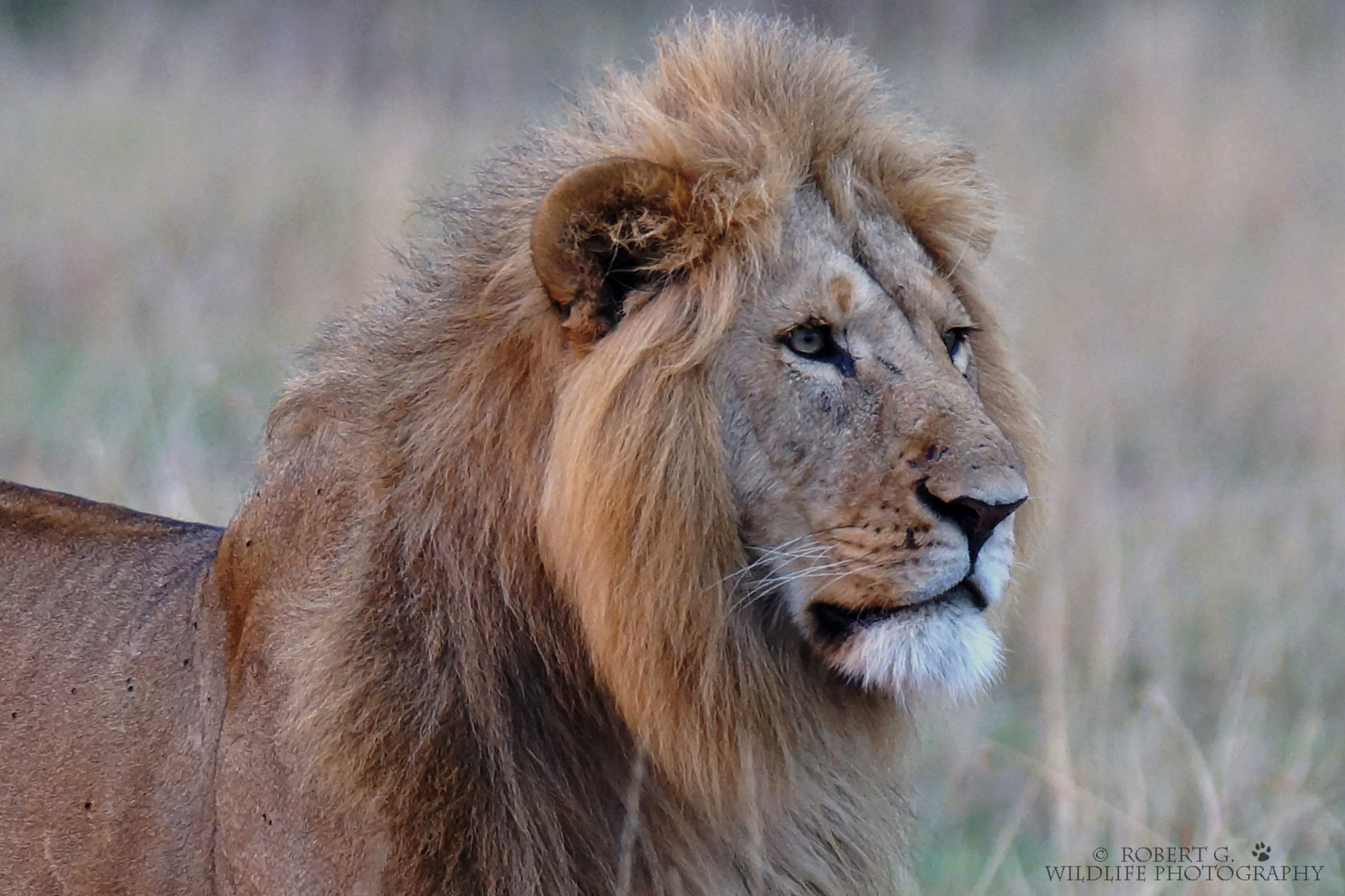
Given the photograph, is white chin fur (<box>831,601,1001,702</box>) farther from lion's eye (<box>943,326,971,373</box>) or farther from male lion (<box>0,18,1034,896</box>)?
lion's eye (<box>943,326,971,373</box>)

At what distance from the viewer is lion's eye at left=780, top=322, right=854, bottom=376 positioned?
265cm

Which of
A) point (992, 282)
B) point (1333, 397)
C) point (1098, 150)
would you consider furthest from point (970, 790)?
point (1098, 150)

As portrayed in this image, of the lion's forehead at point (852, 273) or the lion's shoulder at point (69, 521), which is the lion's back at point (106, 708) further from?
the lion's forehead at point (852, 273)

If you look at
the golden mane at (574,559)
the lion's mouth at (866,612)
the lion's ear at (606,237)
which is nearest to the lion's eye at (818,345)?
the golden mane at (574,559)

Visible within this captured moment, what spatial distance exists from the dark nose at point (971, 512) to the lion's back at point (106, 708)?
126 centimetres

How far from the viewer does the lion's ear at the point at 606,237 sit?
8.55 ft

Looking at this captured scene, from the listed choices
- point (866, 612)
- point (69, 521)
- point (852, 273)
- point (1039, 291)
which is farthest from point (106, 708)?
point (1039, 291)

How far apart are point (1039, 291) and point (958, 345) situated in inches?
318

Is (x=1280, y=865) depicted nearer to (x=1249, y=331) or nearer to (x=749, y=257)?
(x=749, y=257)

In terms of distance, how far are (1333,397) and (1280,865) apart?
17.4 feet

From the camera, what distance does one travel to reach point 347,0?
17109 mm

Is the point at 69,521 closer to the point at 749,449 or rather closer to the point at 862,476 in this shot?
the point at 749,449

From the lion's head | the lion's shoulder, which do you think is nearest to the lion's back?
the lion's shoulder

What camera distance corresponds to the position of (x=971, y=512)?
8.18ft
